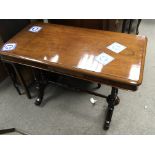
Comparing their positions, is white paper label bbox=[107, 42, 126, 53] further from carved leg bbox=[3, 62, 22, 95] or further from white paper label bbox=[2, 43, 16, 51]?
carved leg bbox=[3, 62, 22, 95]

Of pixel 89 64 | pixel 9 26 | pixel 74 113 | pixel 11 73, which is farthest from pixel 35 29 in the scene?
pixel 74 113

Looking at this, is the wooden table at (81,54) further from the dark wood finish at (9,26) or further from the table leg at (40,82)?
the table leg at (40,82)

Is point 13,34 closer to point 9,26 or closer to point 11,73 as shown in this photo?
point 9,26

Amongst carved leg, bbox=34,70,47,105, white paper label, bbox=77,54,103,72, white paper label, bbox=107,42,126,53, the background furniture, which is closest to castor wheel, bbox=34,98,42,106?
carved leg, bbox=34,70,47,105

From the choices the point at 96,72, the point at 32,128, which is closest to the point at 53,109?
the point at 32,128

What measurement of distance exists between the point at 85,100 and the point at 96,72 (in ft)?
2.37

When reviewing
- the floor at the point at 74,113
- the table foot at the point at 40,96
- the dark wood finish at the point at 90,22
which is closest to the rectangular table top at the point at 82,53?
the dark wood finish at the point at 90,22

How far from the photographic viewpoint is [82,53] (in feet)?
4.28

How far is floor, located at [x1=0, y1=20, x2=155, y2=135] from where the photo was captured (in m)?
1.58

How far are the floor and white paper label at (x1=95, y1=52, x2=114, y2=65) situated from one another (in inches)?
25.6

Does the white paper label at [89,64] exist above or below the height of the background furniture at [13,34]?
above

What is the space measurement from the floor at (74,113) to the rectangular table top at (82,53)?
59 cm

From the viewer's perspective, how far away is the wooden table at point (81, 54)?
1.13 metres
